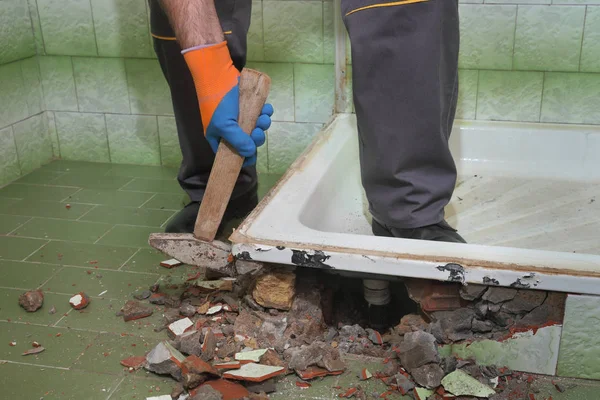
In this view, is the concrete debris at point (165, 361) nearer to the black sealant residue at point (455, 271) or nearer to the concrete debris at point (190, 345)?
the concrete debris at point (190, 345)

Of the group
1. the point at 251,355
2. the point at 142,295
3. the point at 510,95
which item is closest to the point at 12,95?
the point at 142,295

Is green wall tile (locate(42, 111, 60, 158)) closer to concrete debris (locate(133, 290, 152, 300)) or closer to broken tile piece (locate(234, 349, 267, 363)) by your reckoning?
concrete debris (locate(133, 290, 152, 300))

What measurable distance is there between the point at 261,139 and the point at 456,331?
0.57 m

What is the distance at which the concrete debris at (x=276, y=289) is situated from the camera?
1387 millimetres

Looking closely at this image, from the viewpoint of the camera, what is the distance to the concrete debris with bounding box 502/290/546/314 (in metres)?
1.25

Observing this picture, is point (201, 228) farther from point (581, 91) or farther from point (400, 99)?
point (581, 91)

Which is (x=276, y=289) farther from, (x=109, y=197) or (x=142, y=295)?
(x=109, y=197)

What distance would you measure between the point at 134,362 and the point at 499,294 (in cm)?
73

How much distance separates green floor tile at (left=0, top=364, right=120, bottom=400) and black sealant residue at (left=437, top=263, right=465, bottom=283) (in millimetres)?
615

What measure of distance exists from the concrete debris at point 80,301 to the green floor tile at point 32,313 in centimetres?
1

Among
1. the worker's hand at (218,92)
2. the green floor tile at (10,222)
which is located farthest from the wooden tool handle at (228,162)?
the green floor tile at (10,222)

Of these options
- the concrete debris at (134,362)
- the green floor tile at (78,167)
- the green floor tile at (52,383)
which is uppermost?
the concrete debris at (134,362)

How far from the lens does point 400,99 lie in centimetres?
141

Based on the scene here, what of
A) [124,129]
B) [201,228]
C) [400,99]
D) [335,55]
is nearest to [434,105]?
[400,99]
